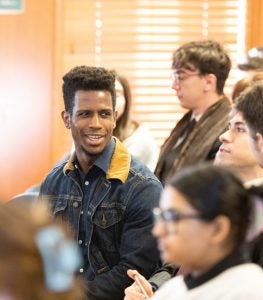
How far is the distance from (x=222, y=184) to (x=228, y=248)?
0.45 feet

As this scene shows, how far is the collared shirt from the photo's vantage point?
2570 mm

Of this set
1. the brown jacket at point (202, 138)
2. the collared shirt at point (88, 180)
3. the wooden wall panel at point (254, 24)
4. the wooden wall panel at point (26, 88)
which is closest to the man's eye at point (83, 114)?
the collared shirt at point (88, 180)

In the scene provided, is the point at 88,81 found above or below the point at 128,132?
above

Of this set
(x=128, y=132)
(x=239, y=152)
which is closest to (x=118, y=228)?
(x=239, y=152)

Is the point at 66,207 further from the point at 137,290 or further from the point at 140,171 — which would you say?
the point at 137,290

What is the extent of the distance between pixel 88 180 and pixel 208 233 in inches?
39.9

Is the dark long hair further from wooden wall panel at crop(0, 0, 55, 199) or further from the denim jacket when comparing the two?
wooden wall panel at crop(0, 0, 55, 199)

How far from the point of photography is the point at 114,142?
2.69 m

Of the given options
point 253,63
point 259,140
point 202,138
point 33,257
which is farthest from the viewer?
point 253,63

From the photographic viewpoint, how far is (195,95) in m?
3.46

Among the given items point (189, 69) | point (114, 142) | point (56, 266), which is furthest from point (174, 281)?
point (189, 69)

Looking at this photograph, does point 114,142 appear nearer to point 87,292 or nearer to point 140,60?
point 87,292

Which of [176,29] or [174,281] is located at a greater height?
[176,29]

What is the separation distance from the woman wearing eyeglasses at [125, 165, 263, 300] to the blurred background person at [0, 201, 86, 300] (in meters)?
0.60
